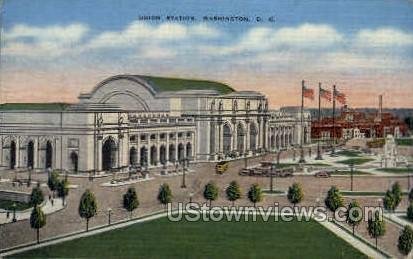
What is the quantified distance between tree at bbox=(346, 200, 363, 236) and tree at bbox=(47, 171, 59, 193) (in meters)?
1.23

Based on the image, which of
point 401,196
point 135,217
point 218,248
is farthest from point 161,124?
point 401,196

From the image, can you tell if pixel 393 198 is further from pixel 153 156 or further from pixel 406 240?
Result: pixel 153 156

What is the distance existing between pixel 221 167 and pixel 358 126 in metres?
0.61

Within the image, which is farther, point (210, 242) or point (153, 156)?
point (153, 156)

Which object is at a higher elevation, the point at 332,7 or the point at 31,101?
the point at 332,7

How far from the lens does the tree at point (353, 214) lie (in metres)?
2.44

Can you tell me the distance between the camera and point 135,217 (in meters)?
2.47

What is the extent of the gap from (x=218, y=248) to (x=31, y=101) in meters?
0.99

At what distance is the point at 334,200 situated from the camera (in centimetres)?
244

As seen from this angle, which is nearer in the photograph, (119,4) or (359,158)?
(119,4)

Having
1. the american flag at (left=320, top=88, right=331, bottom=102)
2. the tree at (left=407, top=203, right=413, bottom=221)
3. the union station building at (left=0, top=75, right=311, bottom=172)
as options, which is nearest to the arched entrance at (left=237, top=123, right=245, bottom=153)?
the union station building at (left=0, top=75, right=311, bottom=172)

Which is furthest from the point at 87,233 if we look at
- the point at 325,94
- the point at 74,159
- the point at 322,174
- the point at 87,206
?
the point at 325,94

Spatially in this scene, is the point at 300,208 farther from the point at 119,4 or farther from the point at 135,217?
the point at 119,4

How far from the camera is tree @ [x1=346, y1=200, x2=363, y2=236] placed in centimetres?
244
